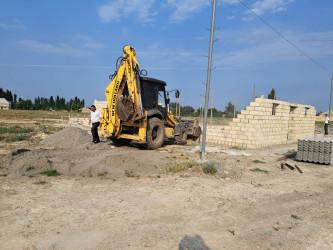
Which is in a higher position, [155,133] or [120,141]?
[155,133]

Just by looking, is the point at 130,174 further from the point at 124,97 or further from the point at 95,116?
the point at 95,116

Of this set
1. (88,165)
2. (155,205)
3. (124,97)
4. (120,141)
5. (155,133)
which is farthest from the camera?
(120,141)

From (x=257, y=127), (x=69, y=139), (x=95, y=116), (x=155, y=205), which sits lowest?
(x=155, y=205)

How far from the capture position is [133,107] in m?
9.62

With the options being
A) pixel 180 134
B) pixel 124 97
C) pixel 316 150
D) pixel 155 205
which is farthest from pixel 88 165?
pixel 316 150

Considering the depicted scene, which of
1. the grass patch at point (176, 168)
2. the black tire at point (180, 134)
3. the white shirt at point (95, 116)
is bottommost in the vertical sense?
the grass patch at point (176, 168)

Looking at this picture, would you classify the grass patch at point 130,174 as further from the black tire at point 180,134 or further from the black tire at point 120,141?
the black tire at point 180,134

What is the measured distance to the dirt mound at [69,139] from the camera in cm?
1130

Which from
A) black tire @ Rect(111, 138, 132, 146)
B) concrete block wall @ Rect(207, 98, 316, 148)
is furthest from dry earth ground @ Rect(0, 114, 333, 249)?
concrete block wall @ Rect(207, 98, 316, 148)

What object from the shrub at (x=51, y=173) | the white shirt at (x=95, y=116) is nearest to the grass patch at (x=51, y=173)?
the shrub at (x=51, y=173)

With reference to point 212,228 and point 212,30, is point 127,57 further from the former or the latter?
point 212,228

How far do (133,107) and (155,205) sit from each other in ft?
17.8

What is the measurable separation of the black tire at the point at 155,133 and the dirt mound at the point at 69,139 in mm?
3114

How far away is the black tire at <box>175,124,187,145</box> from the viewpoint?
1149 centimetres
